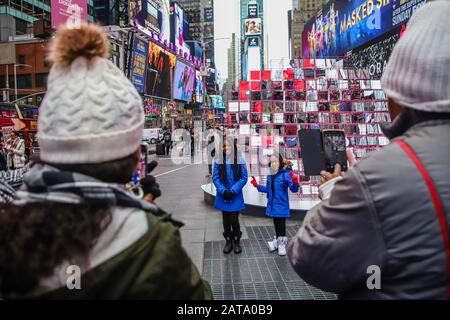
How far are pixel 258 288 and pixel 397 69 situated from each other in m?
4.02

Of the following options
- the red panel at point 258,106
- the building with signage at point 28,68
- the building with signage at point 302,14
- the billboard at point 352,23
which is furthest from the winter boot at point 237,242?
the building with signage at point 302,14

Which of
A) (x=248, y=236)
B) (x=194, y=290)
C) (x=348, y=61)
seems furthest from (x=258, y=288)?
(x=348, y=61)

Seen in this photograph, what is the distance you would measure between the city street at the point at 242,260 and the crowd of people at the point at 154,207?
351 cm

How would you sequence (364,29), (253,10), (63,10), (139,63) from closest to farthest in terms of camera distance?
(63,10)
(364,29)
(139,63)
(253,10)

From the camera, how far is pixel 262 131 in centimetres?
1048

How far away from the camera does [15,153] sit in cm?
1413

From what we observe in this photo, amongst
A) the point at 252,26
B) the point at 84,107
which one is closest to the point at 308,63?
the point at 84,107

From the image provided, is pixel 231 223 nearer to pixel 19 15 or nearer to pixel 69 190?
pixel 69 190

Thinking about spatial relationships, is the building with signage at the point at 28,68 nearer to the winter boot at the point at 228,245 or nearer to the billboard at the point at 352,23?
the billboard at the point at 352,23

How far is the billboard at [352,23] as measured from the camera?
2044 centimetres

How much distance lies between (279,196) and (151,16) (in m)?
45.5

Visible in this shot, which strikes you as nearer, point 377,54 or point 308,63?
point 308,63

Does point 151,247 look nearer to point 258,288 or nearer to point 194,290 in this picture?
point 194,290

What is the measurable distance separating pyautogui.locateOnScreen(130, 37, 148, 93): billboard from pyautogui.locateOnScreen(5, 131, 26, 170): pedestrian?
1054 inches
